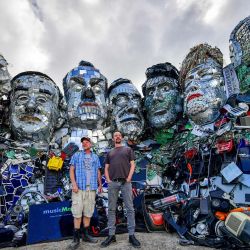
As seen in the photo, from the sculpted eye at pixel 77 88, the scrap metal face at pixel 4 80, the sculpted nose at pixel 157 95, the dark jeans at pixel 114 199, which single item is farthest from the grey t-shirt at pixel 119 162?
the scrap metal face at pixel 4 80

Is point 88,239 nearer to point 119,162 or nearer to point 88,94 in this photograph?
point 119,162

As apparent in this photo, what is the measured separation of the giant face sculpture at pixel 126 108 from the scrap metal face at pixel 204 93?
5.20 feet

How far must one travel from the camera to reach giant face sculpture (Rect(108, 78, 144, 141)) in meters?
9.23

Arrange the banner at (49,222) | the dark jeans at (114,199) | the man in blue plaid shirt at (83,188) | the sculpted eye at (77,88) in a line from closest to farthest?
1. the dark jeans at (114,199)
2. the man in blue plaid shirt at (83,188)
3. the banner at (49,222)
4. the sculpted eye at (77,88)

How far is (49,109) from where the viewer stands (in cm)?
909

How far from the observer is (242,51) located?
8.84 meters

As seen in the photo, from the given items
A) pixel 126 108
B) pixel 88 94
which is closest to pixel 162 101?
pixel 126 108

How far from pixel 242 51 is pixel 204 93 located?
1.79m

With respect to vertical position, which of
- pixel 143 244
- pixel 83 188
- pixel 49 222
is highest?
pixel 83 188

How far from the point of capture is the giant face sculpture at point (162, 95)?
→ 31.1ft

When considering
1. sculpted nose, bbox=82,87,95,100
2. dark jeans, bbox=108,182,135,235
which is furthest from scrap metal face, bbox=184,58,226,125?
dark jeans, bbox=108,182,135,235

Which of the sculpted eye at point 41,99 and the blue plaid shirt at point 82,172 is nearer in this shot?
the blue plaid shirt at point 82,172

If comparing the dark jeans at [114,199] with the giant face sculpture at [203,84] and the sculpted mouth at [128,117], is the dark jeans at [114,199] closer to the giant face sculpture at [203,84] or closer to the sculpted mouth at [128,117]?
the giant face sculpture at [203,84]

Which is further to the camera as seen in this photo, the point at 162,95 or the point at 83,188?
the point at 162,95
